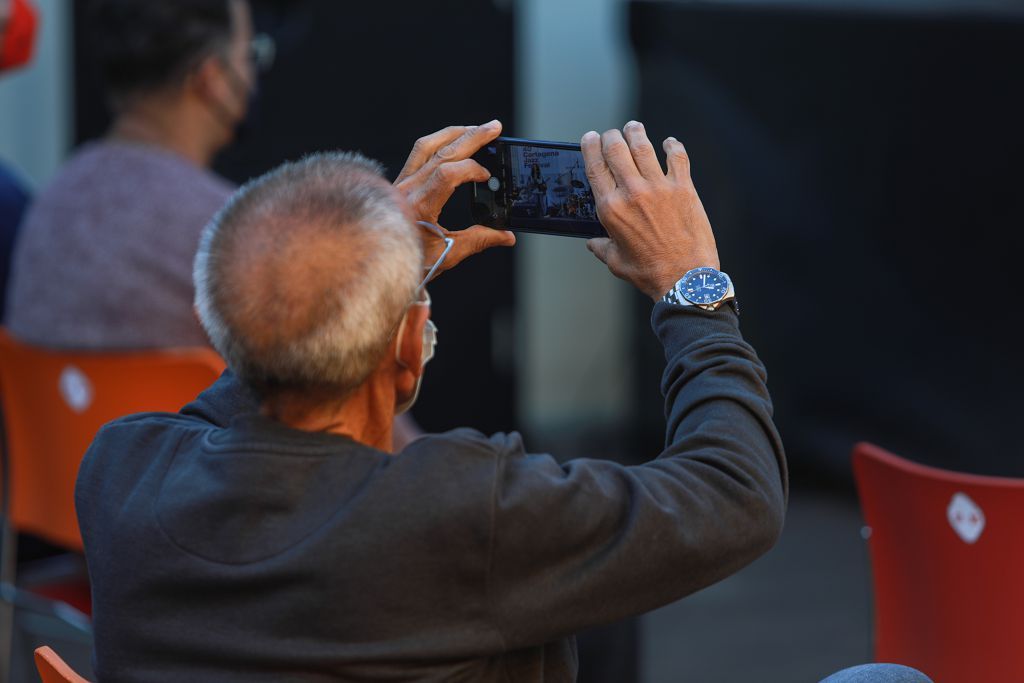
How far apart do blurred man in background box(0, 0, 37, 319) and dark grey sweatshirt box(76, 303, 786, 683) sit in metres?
1.75

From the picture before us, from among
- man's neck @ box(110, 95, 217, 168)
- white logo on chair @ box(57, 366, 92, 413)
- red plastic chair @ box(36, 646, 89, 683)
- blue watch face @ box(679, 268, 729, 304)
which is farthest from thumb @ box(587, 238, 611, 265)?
man's neck @ box(110, 95, 217, 168)

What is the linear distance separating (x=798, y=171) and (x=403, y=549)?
3.51m

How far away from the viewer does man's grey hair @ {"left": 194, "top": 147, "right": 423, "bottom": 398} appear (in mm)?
1006

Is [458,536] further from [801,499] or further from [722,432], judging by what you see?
[801,499]

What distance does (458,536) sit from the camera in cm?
97

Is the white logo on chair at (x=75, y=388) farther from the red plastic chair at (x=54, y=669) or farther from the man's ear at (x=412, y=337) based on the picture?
the man's ear at (x=412, y=337)

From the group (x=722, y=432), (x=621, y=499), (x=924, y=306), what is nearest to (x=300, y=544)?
(x=621, y=499)

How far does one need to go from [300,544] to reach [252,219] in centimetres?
26

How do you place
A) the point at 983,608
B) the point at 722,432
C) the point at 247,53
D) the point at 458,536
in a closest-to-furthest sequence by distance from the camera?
the point at 458,536
the point at 722,432
the point at 983,608
the point at 247,53

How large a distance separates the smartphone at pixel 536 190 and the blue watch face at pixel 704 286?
0.45 ft

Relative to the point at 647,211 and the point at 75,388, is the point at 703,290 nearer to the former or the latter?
the point at 647,211

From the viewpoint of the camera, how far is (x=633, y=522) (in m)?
1.00

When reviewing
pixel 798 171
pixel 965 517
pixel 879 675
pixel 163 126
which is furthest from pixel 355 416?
pixel 798 171

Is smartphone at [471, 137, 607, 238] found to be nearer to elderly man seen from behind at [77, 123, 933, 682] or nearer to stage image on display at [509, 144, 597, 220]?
stage image on display at [509, 144, 597, 220]
